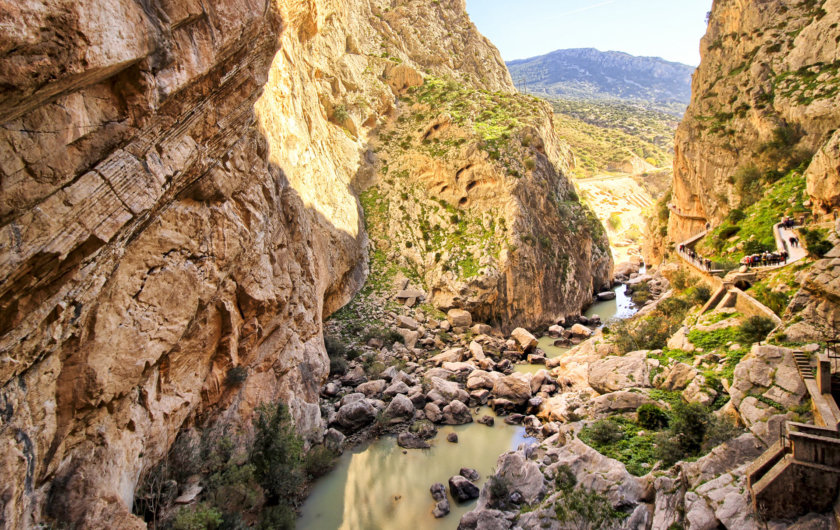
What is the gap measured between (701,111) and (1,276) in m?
46.0

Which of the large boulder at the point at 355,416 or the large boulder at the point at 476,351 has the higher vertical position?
the large boulder at the point at 355,416

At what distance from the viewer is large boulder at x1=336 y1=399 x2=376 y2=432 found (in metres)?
18.5

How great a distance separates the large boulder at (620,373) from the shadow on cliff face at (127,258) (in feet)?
43.3

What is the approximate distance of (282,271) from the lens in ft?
53.2

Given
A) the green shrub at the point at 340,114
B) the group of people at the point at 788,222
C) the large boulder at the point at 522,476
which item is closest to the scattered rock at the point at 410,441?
the large boulder at the point at 522,476

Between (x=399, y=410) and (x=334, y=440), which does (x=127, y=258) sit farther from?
(x=399, y=410)

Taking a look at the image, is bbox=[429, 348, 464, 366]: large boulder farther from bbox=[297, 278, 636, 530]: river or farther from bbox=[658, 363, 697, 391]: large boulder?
bbox=[658, 363, 697, 391]: large boulder

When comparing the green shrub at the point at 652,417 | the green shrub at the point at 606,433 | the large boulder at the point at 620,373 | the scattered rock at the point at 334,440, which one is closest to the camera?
the green shrub at the point at 606,433

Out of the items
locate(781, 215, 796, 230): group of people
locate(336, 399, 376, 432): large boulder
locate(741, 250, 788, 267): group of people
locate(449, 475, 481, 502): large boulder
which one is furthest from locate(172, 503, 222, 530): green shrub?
locate(781, 215, 796, 230): group of people

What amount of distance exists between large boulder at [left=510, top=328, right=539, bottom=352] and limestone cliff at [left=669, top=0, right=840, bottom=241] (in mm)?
16211

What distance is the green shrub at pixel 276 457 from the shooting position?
530 inches

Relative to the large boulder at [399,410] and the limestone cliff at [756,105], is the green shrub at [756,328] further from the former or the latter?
the large boulder at [399,410]

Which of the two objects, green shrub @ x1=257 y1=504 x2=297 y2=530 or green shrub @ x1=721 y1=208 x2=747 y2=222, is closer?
green shrub @ x1=257 y1=504 x2=297 y2=530

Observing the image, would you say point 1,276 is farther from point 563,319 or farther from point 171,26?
point 563,319
